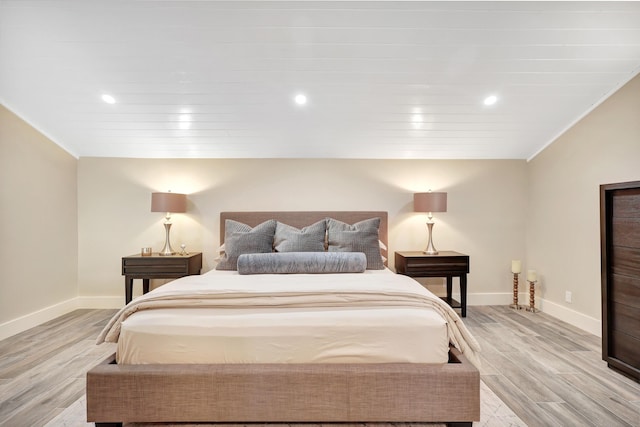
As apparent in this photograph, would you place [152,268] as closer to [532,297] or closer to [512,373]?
[512,373]

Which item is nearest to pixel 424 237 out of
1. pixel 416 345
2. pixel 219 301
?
pixel 416 345

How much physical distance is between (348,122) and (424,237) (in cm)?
173

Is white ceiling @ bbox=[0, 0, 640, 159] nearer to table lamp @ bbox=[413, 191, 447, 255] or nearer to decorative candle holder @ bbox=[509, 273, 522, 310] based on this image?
table lamp @ bbox=[413, 191, 447, 255]

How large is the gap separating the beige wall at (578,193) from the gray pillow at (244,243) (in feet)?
10.0

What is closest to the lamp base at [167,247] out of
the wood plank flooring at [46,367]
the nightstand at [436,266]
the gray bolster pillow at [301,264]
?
the wood plank flooring at [46,367]

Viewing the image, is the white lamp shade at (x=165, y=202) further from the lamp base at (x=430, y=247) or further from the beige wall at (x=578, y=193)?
the beige wall at (x=578, y=193)

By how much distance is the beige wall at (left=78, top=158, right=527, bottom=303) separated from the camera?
12.7 ft

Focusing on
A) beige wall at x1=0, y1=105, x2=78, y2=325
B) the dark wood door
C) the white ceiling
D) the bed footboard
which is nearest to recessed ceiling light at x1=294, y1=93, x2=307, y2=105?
the white ceiling

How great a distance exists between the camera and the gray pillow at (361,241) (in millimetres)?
3118

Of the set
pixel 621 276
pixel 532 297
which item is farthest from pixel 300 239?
pixel 532 297

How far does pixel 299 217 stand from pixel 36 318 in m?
2.87

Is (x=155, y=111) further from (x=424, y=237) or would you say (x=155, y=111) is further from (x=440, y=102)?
(x=424, y=237)

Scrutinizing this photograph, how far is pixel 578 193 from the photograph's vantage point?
320 centimetres

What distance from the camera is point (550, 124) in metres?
3.33
